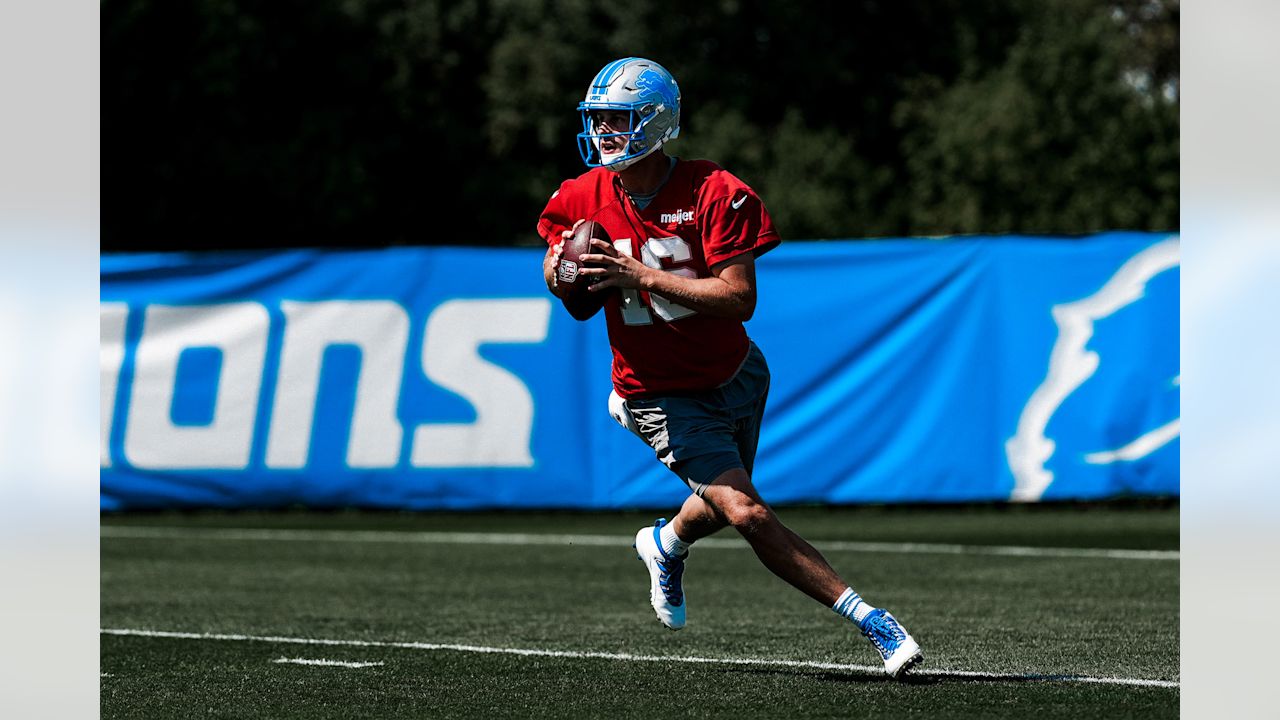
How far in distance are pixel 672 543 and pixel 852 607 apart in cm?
86

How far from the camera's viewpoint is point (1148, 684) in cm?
571

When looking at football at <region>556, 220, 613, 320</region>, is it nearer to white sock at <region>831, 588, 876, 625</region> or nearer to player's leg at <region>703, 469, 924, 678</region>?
player's leg at <region>703, 469, 924, 678</region>

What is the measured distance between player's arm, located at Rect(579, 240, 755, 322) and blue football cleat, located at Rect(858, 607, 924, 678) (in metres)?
1.04

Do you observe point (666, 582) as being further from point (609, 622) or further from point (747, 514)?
point (609, 622)

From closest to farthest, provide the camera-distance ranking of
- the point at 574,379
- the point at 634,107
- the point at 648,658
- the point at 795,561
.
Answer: the point at 795,561 → the point at 634,107 → the point at 648,658 → the point at 574,379

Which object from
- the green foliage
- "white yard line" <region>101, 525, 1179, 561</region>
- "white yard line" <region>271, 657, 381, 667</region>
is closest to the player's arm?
"white yard line" <region>271, 657, 381, 667</region>

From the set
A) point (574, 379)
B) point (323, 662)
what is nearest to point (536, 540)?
point (574, 379)

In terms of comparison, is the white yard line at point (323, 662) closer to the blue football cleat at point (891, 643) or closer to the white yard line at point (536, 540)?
the blue football cleat at point (891, 643)

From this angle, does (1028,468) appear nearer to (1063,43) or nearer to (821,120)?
(1063,43)

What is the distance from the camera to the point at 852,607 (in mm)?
5703

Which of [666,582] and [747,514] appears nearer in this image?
[747,514]
